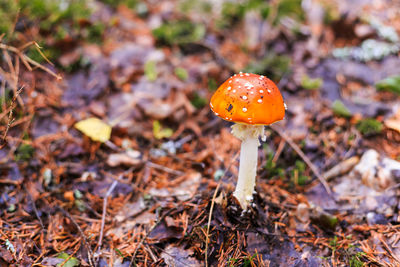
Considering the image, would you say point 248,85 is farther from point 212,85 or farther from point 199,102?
point 212,85

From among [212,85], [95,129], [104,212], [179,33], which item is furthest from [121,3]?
[104,212]

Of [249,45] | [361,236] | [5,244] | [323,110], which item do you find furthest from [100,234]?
[249,45]

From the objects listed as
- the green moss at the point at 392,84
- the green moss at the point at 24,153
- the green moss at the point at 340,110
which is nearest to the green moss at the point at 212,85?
the green moss at the point at 340,110

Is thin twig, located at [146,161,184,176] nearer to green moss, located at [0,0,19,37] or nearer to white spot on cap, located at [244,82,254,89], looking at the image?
white spot on cap, located at [244,82,254,89]

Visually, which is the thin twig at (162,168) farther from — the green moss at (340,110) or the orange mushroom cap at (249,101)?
the green moss at (340,110)

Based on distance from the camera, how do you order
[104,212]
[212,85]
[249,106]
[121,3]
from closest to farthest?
[249,106]
[104,212]
[212,85]
[121,3]

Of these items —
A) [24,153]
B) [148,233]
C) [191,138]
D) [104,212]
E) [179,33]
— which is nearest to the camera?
[148,233]

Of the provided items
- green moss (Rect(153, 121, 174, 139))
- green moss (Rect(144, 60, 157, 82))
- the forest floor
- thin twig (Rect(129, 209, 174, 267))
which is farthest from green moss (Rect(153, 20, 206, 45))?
thin twig (Rect(129, 209, 174, 267))
